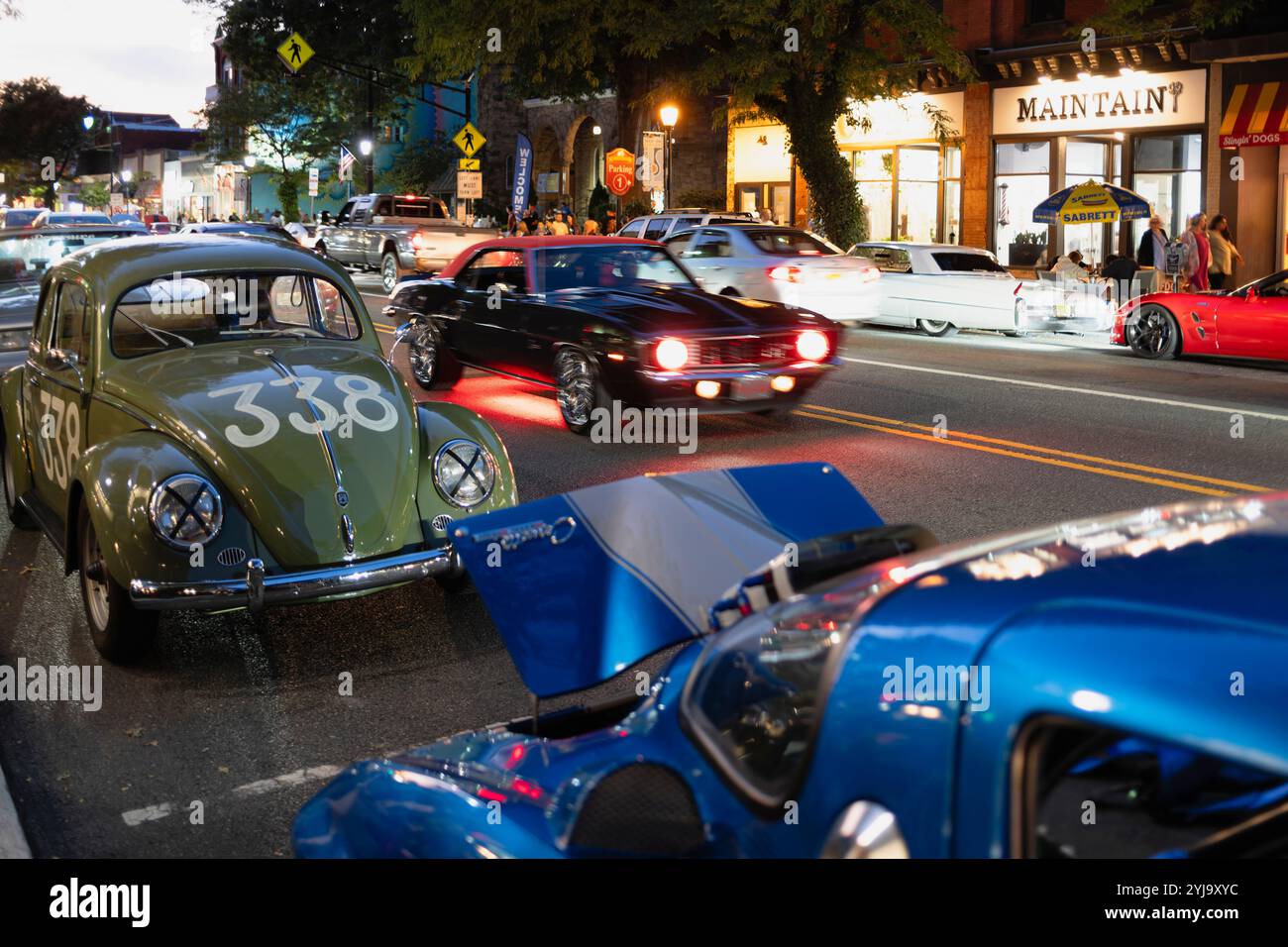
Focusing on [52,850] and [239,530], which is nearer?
[52,850]

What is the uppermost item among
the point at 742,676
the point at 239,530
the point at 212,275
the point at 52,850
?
the point at 212,275

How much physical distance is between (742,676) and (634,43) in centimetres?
3025

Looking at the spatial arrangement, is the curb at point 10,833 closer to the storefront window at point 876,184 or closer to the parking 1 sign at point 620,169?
the storefront window at point 876,184

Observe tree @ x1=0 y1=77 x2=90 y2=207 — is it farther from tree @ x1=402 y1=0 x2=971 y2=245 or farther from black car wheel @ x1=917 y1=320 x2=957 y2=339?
black car wheel @ x1=917 y1=320 x2=957 y2=339

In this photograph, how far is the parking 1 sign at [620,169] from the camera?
118 ft

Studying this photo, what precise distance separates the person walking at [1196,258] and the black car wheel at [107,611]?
20.0m

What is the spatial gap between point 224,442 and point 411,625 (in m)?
1.27

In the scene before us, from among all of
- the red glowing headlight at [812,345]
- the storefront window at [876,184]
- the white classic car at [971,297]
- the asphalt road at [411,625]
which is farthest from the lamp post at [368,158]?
the red glowing headlight at [812,345]

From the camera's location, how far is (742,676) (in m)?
2.50

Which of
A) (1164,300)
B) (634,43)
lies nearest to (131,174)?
(634,43)

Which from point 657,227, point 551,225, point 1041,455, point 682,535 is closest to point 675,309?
point 1041,455

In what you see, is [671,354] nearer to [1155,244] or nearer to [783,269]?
[783,269]

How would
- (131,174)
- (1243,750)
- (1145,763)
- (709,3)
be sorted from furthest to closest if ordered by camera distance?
(131,174)
(709,3)
(1145,763)
(1243,750)
